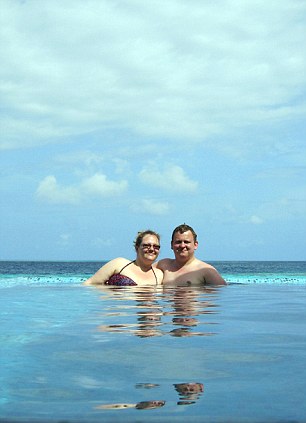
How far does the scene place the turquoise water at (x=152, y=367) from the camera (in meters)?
2.21

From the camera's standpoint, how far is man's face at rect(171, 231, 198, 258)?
1046 centimetres

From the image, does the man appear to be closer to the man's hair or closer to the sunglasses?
the man's hair

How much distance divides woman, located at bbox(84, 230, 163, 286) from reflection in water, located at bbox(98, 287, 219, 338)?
4.69ft

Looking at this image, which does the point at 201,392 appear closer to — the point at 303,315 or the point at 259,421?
the point at 259,421

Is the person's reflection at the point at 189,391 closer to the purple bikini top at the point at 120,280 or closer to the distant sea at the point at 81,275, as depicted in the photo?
the purple bikini top at the point at 120,280

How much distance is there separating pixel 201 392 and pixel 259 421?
520 millimetres

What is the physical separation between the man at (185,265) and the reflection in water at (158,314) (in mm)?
1877

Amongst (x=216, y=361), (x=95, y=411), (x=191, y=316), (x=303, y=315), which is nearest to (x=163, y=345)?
(x=216, y=361)

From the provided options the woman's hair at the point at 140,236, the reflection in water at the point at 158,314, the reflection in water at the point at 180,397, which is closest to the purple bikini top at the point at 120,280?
the woman's hair at the point at 140,236

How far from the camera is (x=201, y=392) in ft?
8.21

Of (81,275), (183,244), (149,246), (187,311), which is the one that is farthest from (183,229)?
(81,275)

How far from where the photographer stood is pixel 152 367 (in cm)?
309

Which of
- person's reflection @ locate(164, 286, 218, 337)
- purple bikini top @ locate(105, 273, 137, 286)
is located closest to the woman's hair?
purple bikini top @ locate(105, 273, 137, 286)

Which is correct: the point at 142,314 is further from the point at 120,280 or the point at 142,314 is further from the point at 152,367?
the point at 120,280
